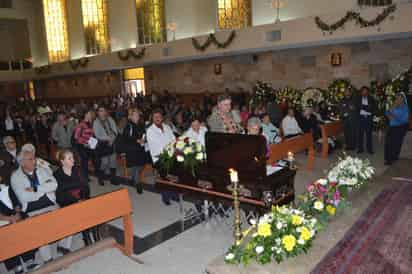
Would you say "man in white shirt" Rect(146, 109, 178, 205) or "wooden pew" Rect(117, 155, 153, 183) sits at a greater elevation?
"man in white shirt" Rect(146, 109, 178, 205)

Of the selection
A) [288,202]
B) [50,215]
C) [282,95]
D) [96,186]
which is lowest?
[96,186]

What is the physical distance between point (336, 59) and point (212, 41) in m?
4.75

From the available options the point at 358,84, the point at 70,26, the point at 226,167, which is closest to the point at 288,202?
the point at 226,167

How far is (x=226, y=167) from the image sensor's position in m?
4.71

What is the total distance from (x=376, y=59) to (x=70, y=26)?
19549 mm

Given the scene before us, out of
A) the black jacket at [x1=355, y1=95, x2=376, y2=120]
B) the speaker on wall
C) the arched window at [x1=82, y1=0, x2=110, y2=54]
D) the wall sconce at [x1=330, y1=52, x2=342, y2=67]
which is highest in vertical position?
the arched window at [x1=82, y1=0, x2=110, y2=54]

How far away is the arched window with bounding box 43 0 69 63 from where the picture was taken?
80.8 feet

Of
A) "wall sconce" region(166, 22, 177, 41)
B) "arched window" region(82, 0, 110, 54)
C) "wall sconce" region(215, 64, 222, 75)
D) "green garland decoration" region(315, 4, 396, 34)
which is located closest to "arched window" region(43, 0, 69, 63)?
"arched window" region(82, 0, 110, 54)

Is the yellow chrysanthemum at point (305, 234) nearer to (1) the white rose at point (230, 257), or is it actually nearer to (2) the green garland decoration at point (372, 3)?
(1) the white rose at point (230, 257)

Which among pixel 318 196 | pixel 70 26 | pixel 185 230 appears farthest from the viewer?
pixel 70 26

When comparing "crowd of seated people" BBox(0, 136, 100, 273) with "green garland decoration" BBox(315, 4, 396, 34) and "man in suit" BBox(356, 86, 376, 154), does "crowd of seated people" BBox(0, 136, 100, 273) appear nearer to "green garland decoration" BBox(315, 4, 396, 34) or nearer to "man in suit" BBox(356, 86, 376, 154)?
"man in suit" BBox(356, 86, 376, 154)

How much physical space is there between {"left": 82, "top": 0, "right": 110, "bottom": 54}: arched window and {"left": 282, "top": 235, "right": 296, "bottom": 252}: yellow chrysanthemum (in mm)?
19807

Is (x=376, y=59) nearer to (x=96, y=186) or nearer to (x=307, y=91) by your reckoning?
(x=307, y=91)

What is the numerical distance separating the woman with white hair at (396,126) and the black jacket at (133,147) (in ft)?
17.4
